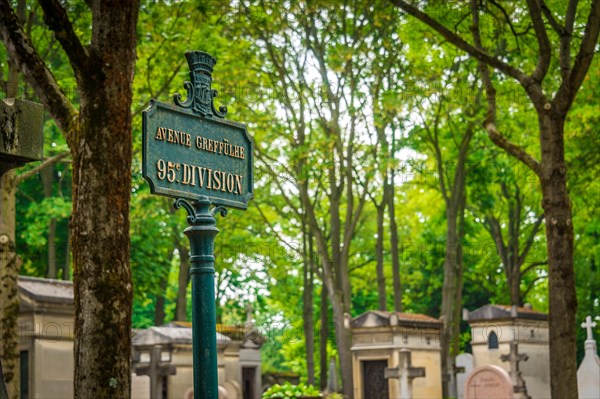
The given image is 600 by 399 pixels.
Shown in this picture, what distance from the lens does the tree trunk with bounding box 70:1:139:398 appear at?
7551mm

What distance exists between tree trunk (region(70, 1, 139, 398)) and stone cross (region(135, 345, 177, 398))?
12379 mm

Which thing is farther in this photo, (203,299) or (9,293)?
(9,293)

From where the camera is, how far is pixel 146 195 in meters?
25.5

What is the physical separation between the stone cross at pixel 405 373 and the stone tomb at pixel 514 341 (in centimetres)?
218

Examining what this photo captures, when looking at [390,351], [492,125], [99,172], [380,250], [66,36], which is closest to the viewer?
[99,172]

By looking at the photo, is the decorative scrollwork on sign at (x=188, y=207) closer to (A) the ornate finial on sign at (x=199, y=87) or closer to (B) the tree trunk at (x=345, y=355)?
(A) the ornate finial on sign at (x=199, y=87)

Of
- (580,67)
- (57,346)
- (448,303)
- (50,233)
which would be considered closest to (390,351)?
(448,303)

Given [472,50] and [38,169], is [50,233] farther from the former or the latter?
[472,50]

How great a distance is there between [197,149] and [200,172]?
0.15 m

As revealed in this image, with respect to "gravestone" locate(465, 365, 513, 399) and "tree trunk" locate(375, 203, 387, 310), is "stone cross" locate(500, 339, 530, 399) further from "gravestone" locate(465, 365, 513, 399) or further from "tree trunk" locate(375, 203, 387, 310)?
"tree trunk" locate(375, 203, 387, 310)

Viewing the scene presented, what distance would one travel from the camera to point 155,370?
65.7 ft

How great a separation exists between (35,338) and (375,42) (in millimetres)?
12128

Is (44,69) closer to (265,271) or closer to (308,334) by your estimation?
(308,334)

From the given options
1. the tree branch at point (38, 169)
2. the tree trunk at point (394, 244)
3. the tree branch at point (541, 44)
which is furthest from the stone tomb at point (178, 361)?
Answer: the tree branch at point (541, 44)
